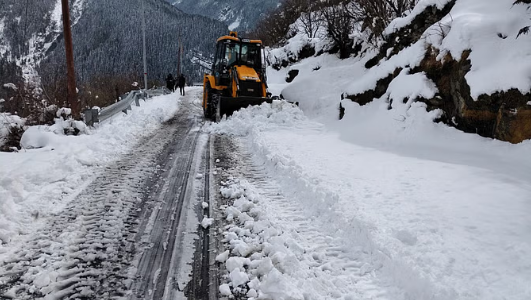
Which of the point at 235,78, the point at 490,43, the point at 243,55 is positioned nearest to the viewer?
the point at 490,43

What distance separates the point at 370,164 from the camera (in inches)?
253

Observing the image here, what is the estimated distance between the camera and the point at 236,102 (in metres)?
12.2

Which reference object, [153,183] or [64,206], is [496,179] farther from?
[64,206]

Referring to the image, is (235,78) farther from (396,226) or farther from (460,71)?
(396,226)

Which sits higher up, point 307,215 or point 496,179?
point 496,179

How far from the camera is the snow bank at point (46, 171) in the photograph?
3969 millimetres

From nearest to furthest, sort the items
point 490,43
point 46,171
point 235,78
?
point 46,171, point 490,43, point 235,78

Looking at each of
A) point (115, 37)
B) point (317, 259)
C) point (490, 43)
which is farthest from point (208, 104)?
point (115, 37)

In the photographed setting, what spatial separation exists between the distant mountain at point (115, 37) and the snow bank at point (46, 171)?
11721cm

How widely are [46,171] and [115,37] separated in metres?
167

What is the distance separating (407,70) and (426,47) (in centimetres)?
76

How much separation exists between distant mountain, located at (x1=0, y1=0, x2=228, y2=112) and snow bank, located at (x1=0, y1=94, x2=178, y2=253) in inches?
4615

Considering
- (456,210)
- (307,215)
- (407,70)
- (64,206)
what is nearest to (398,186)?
(456,210)

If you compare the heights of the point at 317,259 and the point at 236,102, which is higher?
the point at 236,102
